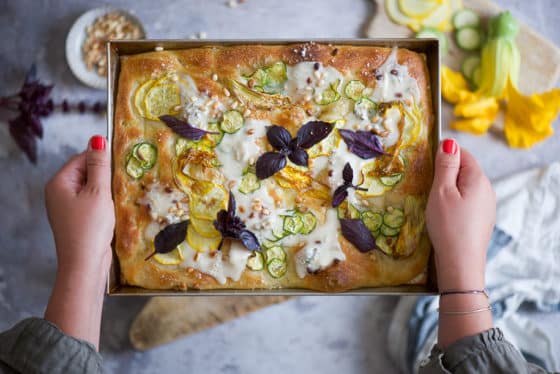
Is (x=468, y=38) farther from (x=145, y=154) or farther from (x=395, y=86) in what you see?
(x=145, y=154)

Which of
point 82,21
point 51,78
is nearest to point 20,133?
point 51,78

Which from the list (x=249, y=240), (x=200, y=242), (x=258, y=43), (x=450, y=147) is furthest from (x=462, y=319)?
(x=258, y=43)

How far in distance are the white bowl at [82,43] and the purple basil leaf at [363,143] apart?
1.38 m

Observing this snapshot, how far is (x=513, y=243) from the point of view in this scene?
3.01m

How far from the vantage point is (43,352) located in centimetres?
205

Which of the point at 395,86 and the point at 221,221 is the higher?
the point at 395,86

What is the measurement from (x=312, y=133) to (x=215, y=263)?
0.70 meters

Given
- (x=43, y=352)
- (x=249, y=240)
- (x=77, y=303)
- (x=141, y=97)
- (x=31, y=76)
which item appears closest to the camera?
(x=43, y=352)

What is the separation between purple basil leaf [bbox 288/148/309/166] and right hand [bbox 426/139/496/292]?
549mm

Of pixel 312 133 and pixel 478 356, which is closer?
pixel 478 356

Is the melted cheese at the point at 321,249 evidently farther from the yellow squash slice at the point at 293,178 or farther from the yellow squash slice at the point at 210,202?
the yellow squash slice at the point at 210,202

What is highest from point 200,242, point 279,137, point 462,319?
point 279,137

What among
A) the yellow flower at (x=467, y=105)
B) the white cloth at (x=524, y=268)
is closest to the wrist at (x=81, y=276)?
the white cloth at (x=524, y=268)

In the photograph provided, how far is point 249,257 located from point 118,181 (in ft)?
2.16
